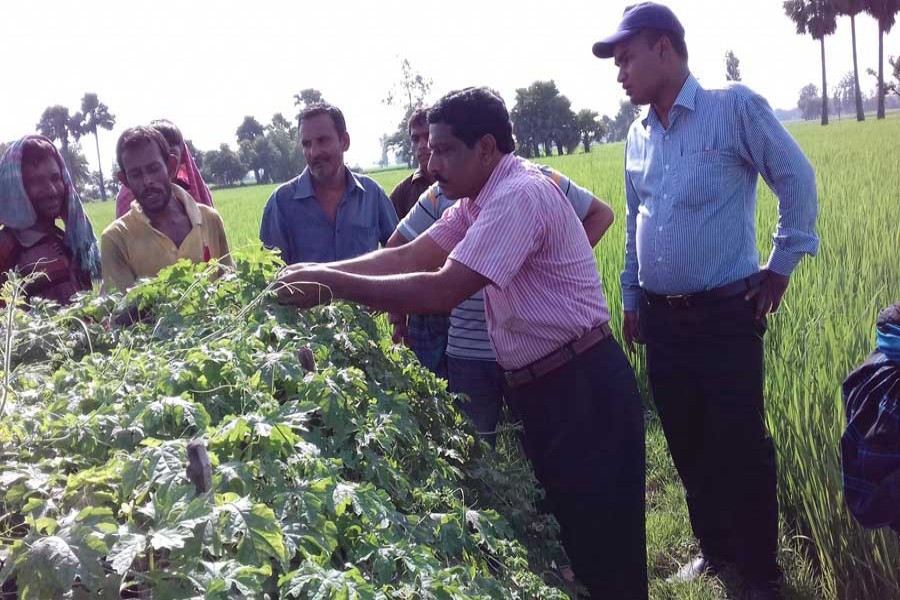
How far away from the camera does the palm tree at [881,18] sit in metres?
42.9

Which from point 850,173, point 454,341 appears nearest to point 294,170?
point 850,173

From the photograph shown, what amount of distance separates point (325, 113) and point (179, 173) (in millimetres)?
761

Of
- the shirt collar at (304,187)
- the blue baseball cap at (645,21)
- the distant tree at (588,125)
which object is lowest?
the shirt collar at (304,187)

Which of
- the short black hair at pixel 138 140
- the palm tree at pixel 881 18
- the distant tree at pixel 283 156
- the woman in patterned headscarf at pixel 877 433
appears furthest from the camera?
the distant tree at pixel 283 156

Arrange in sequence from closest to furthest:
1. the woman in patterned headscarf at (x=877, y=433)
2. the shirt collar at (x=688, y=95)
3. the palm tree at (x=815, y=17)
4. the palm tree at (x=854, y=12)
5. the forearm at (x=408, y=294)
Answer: the woman in patterned headscarf at (x=877, y=433) → the forearm at (x=408, y=294) → the shirt collar at (x=688, y=95) → the palm tree at (x=854, y=12) → the palm tree at (x=815, y=17)

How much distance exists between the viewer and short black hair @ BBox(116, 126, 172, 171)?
9.20 ft

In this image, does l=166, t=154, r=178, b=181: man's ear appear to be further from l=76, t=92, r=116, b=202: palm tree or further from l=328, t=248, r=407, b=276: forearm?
l=76, t=92, r=116, b=202: palm tree

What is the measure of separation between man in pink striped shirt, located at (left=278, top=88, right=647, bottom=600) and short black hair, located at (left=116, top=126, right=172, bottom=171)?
3.86ft

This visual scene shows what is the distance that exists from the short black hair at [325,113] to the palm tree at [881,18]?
156 feet

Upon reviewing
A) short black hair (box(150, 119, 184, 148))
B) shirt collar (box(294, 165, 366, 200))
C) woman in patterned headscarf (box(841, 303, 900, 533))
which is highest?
short black hair (box(150, 119, 184, 148))

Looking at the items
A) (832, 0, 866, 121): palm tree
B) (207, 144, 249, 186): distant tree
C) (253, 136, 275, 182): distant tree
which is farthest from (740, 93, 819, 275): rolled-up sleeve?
(207, 144, 249, 186): distant tree

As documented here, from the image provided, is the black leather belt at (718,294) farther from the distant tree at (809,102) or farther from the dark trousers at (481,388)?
the distant tree at (809,102)

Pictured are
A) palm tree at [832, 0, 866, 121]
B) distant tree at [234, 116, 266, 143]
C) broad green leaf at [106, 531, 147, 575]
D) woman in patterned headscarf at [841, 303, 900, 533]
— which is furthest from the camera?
distant tree at [234, 116, 266, 143]

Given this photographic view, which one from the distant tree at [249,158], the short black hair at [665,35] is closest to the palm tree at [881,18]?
the short black hair at [665,35]
